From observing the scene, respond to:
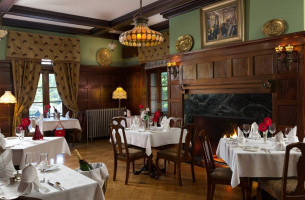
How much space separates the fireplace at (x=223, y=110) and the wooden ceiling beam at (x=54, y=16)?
131 inches

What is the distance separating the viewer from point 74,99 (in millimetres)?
8359

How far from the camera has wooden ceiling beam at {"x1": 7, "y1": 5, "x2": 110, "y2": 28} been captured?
20.4 feet

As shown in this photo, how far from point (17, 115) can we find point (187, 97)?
4.58 metres

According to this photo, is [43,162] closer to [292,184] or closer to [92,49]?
[292,184]

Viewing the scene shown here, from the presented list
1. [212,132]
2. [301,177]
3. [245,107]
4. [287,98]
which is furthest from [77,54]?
[301,177]

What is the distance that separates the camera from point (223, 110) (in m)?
5.35

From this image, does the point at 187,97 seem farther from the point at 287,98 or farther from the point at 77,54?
the point at 77,54

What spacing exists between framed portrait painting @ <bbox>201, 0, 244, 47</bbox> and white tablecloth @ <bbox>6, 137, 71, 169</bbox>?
346cm

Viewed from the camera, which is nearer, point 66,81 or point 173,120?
point 173,120

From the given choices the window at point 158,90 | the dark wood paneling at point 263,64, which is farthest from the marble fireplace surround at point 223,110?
the window at point 158,90

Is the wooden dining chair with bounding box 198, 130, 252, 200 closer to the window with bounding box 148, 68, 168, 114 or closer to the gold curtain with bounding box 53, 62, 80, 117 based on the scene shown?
the window with bounding box 148, 68, 168, 114

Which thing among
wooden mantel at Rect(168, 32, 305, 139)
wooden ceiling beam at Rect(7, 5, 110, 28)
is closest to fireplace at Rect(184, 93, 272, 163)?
wooden mantel at Rect(168, 32, 305, 139)

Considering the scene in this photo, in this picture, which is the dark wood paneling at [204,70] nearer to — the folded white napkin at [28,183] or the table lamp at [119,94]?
the table lamp at [119,94]

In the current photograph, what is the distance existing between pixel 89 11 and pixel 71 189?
557cm
